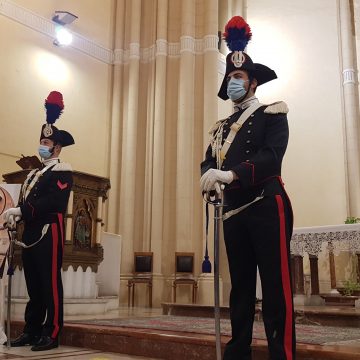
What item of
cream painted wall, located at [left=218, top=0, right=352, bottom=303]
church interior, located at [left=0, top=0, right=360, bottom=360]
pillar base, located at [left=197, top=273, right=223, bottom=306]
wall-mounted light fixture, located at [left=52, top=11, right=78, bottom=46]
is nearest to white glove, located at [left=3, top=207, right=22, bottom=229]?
church interior, located at [left=0, top=0, right=360, bottom=360]

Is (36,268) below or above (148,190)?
below

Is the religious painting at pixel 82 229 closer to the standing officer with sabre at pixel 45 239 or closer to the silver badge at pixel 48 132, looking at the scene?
the standing officer with sabre at pixel 45 239

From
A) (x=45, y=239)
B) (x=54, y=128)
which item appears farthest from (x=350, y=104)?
(x=45, y=239)

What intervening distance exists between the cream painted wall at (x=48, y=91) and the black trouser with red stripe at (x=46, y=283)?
5266 mm

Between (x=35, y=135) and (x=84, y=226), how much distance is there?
3.64 meters

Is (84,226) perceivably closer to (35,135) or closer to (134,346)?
(134,346)

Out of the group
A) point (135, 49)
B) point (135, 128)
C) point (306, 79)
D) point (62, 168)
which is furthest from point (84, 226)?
point (306, 79)

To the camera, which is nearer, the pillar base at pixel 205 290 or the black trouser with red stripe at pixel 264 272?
the black trouser with red stripe at pixel 264 272

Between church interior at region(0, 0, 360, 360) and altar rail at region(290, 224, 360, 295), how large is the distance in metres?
0.02

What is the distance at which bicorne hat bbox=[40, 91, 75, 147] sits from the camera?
478 cm

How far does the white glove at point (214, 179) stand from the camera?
9.12 ft

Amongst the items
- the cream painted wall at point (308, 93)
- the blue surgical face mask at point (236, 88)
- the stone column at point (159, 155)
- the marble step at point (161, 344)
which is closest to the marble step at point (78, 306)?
the marble step at point (161, 344)

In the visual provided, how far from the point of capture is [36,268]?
4.63 metres

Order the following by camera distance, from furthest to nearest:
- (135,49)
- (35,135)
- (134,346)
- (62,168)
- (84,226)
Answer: (135,49)
(35,135)
(84,226)
(62,168)
(134,346)
